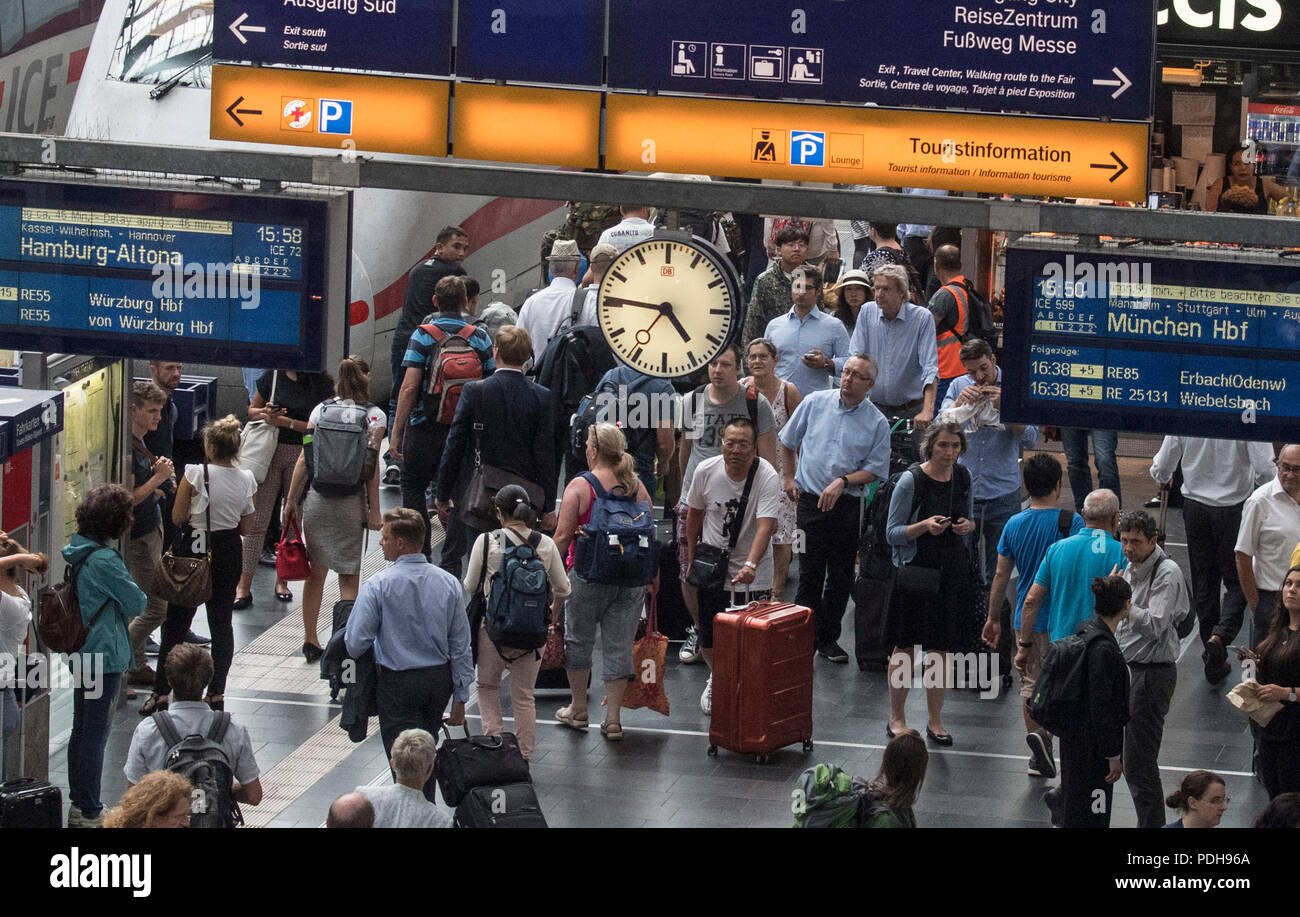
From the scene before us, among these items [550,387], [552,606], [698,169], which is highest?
[698,169]

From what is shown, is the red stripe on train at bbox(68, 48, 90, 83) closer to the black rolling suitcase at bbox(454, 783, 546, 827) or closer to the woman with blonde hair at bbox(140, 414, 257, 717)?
the woman with blonde hair at bbox(140, 414, 257, 717)

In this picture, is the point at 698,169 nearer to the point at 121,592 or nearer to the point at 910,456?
the point at 121,592

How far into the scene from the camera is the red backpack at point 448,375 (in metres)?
13.2

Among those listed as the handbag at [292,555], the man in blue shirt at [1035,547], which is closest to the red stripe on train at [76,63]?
the handbag at [292,555]

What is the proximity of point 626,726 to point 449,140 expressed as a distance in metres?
4.26

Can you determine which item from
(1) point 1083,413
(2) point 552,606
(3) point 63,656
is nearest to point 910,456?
(2) point 552,606

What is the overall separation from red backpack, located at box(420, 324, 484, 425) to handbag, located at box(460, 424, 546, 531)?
858 mm

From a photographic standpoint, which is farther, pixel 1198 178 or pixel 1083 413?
pixel 1198 178

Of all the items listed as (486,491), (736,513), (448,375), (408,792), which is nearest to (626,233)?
(448,375)

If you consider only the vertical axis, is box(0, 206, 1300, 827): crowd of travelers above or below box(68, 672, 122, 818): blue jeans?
above

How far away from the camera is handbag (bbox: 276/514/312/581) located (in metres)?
12.9

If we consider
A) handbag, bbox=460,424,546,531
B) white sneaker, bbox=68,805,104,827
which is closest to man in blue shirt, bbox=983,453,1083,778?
handbag, bbox=460,424,546,531

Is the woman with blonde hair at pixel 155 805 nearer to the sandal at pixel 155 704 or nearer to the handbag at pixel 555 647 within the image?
the sandal at pixel 155 704

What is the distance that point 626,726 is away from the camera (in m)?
11.9
